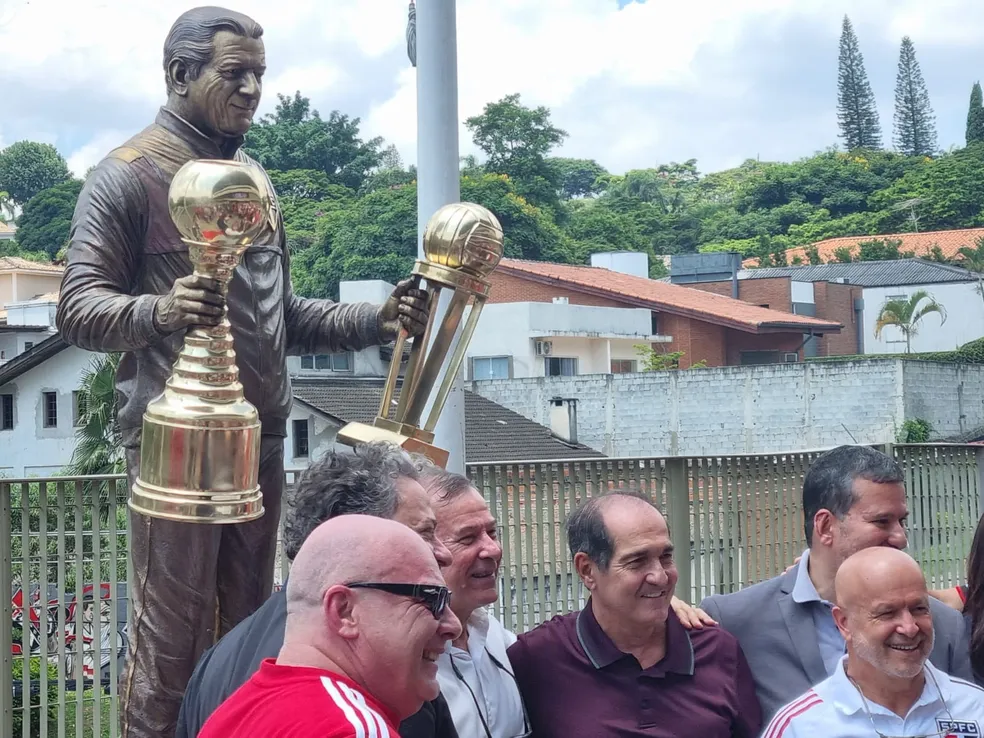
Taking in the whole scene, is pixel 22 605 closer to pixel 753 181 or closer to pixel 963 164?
pixel 963 164

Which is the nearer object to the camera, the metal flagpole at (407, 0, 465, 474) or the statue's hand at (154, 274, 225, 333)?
the statue's hand at (154, 274, 225, 333)

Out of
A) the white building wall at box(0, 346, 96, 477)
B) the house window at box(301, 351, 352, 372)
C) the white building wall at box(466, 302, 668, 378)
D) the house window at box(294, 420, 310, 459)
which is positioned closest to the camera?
the house window at box(294, 420, 310, 459)

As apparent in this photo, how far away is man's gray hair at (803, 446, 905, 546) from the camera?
3791 millimetres

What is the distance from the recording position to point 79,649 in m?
5.29

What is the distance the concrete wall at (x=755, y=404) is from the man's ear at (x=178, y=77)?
99.5ft

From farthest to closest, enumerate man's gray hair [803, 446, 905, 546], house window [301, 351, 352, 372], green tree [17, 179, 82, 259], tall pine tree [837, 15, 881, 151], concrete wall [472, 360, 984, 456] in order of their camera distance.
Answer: tall pine tree [837, 15, 881, 151] < green tree [17, 179, 82, 259] < house window [301, 351, 352, 372] < concrete wall [472, 360, 984, 456] < man's gray hair [803, 446, 905, 546]

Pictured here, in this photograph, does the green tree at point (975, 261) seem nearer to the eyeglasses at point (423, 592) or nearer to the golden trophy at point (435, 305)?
the golden trophy at point (435, 305)

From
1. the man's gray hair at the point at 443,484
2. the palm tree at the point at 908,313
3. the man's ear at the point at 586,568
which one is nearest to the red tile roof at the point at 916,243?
the palm tree at the point at 908,313

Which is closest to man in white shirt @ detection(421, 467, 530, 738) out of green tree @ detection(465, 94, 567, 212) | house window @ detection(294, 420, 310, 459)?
house window @ detection(294, 420, 310, 459)

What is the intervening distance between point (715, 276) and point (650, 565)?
57.8m

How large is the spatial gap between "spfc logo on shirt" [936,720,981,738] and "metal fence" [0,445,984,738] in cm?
304

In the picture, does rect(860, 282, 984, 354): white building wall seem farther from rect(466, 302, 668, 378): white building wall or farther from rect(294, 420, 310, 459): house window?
rect(294, 420, 310, 459): house window

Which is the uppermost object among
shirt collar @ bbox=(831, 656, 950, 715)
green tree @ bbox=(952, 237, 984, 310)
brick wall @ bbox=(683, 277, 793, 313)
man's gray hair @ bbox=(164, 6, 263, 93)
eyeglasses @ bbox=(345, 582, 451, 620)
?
green tree @ bbox=(952, 237, 984, 310)

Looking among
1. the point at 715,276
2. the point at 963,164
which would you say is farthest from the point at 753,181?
the point at 715,276
